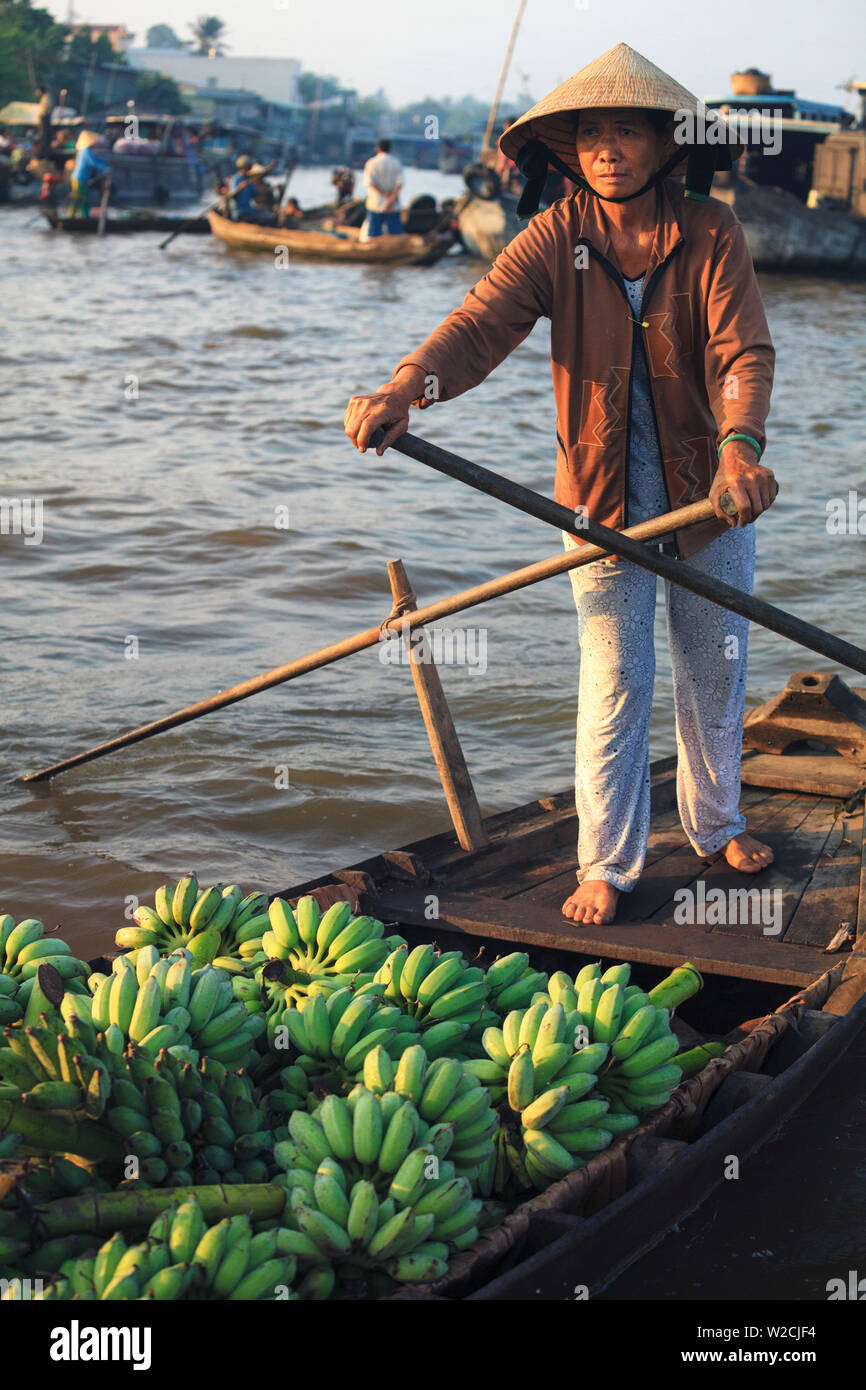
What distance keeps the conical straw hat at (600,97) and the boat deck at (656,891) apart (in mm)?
1755

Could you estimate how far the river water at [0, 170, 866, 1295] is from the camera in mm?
4980

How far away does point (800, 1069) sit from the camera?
2564mm

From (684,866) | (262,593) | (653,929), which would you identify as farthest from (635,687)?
(262,593)

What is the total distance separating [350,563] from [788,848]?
4776 millimetres

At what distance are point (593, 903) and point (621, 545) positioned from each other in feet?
3.05

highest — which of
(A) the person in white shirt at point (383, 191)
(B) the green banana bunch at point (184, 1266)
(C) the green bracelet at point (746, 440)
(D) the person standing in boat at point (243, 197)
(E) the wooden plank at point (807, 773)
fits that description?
(D) the person standing in boat at point (243, 197)

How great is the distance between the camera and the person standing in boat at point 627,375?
2867 mm

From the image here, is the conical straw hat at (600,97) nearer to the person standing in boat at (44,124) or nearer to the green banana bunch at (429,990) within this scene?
the green banana bunch at (429,990)

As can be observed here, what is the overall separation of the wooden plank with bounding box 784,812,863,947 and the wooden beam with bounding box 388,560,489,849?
2.88ft

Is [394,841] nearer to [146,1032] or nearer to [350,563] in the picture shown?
[146,1032]

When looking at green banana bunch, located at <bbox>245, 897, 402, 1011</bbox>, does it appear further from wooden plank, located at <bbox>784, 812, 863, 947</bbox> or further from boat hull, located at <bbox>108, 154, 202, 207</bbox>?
boat hull, located at <bbox>108, 154, 202, 207</bbox>

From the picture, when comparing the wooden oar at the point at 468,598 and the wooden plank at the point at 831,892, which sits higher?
the wooden oar at the point at 468,598

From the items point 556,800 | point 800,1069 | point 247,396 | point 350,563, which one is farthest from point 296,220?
point 800,1069

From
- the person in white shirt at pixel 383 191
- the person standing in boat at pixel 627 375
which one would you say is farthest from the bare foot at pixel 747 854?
the person in white shirt at pixel 383 191
